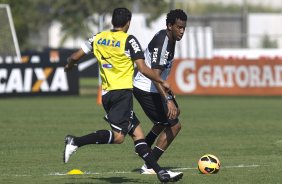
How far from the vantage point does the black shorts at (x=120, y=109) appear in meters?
11.9

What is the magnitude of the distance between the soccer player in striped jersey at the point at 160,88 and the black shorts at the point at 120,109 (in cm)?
63

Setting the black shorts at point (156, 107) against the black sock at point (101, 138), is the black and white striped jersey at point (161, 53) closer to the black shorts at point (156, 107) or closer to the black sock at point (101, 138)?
the black shorts at point (156, 107)

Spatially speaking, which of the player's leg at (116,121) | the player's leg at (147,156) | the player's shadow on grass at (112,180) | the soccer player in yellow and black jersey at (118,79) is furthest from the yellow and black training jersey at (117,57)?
the player's shadow on grass at (112,180)

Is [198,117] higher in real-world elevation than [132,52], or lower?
lower

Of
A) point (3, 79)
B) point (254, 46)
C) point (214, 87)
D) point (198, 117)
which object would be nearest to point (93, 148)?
point (198, 117)

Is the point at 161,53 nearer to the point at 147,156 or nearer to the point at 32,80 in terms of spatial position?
the point at 147,156

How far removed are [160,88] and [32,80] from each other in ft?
71.5

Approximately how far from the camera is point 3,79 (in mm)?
33062

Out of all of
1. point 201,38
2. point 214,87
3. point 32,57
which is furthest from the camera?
point 201,38

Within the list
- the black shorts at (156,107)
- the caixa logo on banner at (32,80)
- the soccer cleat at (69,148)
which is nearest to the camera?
the soccer cleat at (69,148)

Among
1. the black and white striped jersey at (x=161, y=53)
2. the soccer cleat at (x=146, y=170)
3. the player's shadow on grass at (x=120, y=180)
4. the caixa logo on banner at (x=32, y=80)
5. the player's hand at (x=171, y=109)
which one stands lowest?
the caixa logo on banner at (x=32, y=80)

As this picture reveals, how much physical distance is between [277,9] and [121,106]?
74591mm

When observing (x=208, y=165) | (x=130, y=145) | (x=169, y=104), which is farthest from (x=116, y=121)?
(x=130, y=145)

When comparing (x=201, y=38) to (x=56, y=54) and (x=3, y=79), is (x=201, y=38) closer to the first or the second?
(x=56, y=54)
